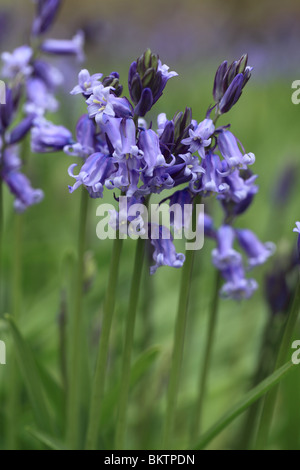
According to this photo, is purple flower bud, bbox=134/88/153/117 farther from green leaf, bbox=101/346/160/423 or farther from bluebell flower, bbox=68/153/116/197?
green leaf, bbox=101/346/160/423

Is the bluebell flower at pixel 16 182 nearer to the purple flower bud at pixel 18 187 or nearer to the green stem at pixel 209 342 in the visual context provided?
the purple flower bud at pixel 18 187

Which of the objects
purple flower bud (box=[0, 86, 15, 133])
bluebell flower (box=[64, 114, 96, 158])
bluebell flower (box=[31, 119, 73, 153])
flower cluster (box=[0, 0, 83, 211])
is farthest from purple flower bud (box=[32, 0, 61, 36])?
bluebell flower (box=[64, 114, 96, 158])

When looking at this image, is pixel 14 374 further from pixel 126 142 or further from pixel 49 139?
pixel 126 142

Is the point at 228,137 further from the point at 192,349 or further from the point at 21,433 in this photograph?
the point at 192,349

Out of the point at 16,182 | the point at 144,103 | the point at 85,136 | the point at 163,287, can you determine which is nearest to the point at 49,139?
the point at 85,136
